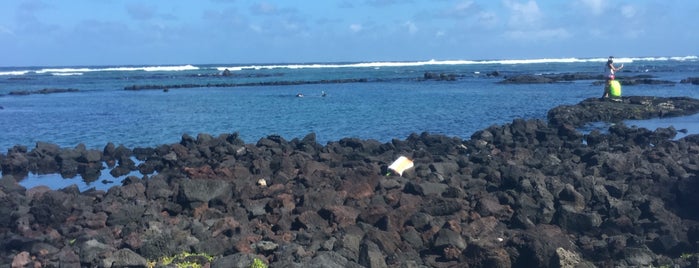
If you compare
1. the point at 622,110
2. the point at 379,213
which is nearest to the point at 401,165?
the point at 379,213

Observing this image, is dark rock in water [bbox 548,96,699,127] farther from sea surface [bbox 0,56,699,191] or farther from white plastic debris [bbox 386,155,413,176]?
white plastic debris [bbox 386,155,413,176]

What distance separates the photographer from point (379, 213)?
38.2 feet

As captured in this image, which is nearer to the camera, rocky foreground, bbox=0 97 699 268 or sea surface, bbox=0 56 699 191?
rocky foreground, bbox=0 97 699 268

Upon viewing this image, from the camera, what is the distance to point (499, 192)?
13430 millimetres

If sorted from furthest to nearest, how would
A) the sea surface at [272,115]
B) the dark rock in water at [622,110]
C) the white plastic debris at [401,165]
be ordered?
the dark rock in water at [622,110] → the sea surface at [272,115] → the white plastic debris at [401,165]

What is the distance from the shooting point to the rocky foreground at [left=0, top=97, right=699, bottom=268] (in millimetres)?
9898

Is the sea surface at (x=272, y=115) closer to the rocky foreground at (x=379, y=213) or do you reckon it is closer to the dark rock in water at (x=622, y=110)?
the dark rock in water at (x=622, y=110)

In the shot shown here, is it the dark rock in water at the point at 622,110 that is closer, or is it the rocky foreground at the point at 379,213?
the rocky foreground at the point at 379,213

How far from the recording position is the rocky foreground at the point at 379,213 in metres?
9.90

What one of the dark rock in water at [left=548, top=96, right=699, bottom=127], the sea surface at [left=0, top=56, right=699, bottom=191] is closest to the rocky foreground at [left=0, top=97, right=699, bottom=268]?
the sea surface at [left=0, top=56, right=699, bottom=191]

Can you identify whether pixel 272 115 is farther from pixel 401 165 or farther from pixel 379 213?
pixel 379 213

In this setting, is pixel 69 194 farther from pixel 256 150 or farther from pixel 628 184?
pixel 628 184

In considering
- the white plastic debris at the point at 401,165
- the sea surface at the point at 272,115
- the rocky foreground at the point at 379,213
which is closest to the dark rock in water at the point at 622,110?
the sea surface at the point at 272,115

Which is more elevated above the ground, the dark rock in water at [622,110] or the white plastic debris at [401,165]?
the white plastic debris at [401,165]
